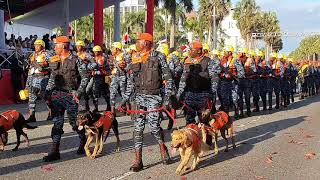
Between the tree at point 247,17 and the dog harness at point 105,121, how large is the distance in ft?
234

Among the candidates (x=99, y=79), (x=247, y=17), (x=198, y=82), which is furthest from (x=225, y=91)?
(x=247, y=17)

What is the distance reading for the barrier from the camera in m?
19.1

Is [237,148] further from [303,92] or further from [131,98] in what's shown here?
[303,92]

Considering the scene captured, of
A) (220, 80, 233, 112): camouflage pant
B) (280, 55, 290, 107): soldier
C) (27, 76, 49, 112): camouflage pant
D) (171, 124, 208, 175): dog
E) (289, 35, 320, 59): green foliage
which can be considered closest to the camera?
(171, 124, 208, 175): dog

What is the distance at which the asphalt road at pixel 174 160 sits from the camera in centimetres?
807

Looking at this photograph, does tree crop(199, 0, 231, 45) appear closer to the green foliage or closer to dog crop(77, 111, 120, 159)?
the green foliage

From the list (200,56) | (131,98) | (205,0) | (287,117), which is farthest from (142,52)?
(205,0)

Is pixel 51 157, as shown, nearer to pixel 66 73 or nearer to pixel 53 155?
pixel 53 155

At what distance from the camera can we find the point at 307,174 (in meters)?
8.30

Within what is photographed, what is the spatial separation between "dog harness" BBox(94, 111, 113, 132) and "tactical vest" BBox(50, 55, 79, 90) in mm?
722

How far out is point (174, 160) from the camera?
912cm

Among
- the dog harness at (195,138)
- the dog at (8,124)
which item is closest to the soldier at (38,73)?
the dog at (8,124)

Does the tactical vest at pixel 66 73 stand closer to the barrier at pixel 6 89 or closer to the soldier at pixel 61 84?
the soldier at pixel 61 84

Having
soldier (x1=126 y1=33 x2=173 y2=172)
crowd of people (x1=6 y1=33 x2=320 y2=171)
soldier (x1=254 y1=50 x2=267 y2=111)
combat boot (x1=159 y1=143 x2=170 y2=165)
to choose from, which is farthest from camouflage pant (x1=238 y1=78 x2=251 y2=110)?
soldier (x1=126 y1=33 x2=173 y2=172)
